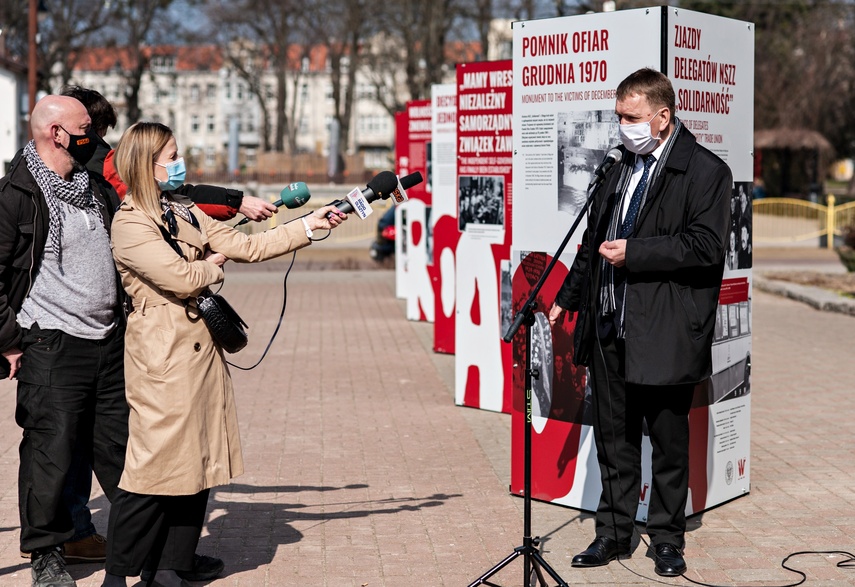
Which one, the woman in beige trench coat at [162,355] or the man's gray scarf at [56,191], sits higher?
the man's gray scarf at [56,191]

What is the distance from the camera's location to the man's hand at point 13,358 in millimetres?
4684

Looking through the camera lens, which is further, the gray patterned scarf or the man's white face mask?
the gray patterned scarf

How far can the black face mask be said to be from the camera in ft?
15.5

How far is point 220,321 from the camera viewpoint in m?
4.45

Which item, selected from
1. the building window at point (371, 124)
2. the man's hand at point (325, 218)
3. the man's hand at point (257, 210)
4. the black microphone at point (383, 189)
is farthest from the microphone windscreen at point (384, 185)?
the building window at point (371, 124)

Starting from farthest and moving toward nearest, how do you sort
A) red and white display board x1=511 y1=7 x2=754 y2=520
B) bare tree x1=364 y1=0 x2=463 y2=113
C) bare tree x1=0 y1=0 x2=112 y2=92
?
bare tree x1=0 y1=0 x2=112 y2=92
bare tree x1=364 y1=0 x2=463 y2=113
red and white display board x1=511 y1=7 x2=754 y2=520

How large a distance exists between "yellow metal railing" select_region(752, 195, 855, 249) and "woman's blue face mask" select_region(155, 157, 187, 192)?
24.1 m

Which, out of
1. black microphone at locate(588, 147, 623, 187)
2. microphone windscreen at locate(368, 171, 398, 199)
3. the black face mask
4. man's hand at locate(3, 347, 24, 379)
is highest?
the black face mask

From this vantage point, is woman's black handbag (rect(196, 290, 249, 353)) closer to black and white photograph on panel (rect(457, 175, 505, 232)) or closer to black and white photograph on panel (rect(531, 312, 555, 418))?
black and white photograph on panel (rect(531, 312, 555, 418))

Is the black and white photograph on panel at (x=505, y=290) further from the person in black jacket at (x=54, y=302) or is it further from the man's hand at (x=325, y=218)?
the person in black jacket at (x=54, y=302)

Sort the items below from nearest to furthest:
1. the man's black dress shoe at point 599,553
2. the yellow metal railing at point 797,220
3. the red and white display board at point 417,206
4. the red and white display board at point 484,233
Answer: the man's black dress shoe at point 599,553 → the red and white display board at point 484,233 → the red and white display board at point 417,206 → the yellow metal railing at point 797,220

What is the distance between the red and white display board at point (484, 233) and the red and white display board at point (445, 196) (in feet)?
4.37

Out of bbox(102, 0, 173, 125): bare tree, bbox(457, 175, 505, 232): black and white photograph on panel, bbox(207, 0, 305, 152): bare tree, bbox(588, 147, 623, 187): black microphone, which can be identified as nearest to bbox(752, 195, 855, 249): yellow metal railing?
bbox(457, 175, 505, 232): black and white photograph on panel

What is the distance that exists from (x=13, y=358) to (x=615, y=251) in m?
2.46
